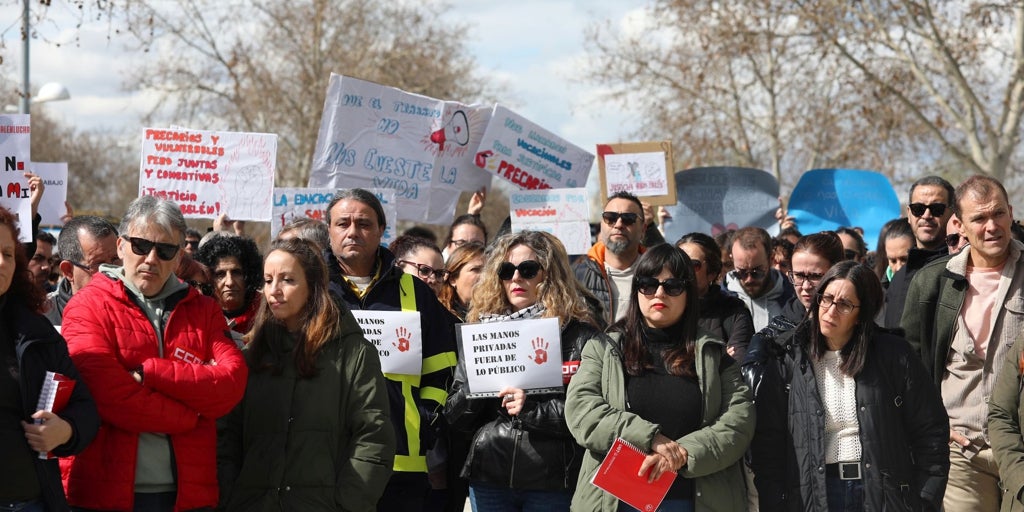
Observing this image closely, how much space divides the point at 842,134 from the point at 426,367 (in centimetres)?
2147

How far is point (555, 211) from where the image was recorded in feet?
31.2

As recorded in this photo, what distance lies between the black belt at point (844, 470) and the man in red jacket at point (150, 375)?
8.06 ft

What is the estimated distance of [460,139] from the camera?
989cm

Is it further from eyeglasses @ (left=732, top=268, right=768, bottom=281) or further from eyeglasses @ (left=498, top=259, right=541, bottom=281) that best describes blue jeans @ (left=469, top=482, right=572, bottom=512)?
eyeglasses @ (left=732, top=268, right=768, bottom=281)

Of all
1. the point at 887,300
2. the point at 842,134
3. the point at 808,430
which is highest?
the point at 842,134

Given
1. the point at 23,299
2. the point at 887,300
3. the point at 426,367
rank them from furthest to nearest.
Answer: the point at 887,300 → the point at 426,367 → the point at 23,299

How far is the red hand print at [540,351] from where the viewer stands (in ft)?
16.9

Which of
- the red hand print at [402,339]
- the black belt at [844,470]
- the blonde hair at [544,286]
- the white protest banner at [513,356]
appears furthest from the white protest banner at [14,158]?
the black belt at [844,470]

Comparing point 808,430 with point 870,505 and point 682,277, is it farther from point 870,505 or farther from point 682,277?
point 682,277

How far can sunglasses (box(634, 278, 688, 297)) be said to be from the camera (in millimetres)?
4973

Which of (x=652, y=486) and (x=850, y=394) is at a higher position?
(x=850, y=394)

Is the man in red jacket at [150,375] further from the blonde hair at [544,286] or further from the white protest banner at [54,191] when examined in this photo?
the white protest banner at [54,191]

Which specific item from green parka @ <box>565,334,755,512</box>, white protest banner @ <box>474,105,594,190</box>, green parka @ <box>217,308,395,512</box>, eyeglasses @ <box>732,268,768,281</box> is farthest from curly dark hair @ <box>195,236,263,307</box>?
white protest banner @ <box>474,105,594,190</box>

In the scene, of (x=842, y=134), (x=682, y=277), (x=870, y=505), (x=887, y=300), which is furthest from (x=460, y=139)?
(x=842, y=134)
